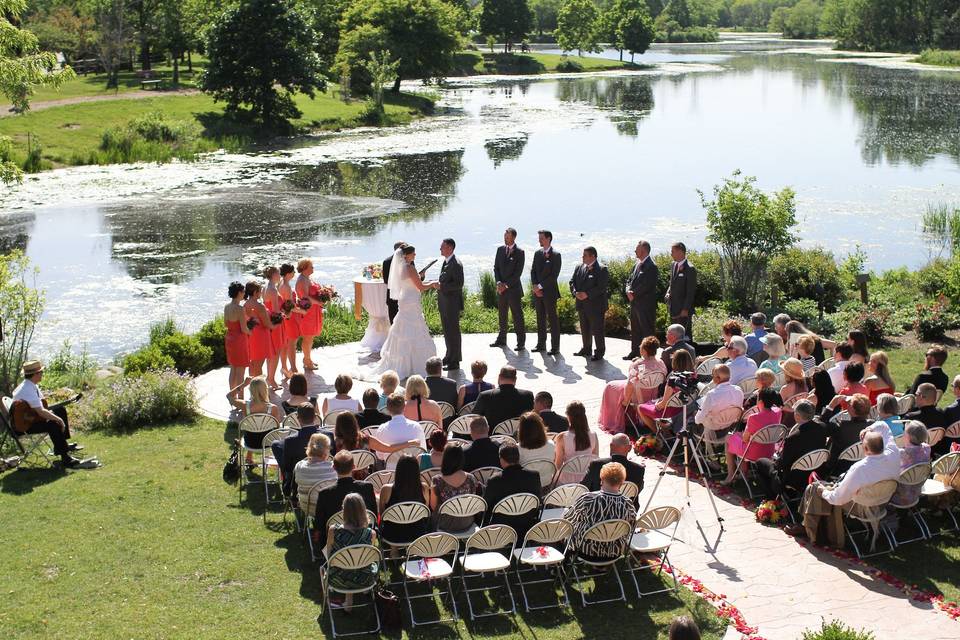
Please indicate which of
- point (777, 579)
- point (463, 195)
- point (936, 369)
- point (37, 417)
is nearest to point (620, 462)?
point (777, 579)

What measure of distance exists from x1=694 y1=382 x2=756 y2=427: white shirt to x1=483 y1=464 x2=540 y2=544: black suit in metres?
2.80

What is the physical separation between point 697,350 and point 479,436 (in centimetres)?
624

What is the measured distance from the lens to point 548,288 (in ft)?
55.2

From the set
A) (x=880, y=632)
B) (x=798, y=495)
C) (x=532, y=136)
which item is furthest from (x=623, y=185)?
(x=880, y=632)

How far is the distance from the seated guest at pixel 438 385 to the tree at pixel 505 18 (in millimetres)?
105809

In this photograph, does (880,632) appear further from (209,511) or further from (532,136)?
(532,136)

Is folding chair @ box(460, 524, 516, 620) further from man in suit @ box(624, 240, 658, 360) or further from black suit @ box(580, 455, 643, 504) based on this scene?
man in suit @ box(624, 240, 658, 360)

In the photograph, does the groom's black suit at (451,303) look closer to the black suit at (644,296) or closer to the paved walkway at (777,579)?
the black suit at (644,296)

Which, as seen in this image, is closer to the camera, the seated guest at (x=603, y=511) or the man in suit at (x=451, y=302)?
the seated guest at (x=603, y=511)

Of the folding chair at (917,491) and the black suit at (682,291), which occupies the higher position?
the black suit at (682,291)

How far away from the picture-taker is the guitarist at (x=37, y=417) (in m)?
11.7

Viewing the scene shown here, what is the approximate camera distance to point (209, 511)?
10.6 meters

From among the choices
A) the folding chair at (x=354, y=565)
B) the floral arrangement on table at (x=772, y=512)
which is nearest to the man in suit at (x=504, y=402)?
the floral arrangement on table at (x=772, y=512)

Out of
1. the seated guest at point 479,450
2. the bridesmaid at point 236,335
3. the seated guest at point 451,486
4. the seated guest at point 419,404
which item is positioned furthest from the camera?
the bridesmaid at point 236,335
